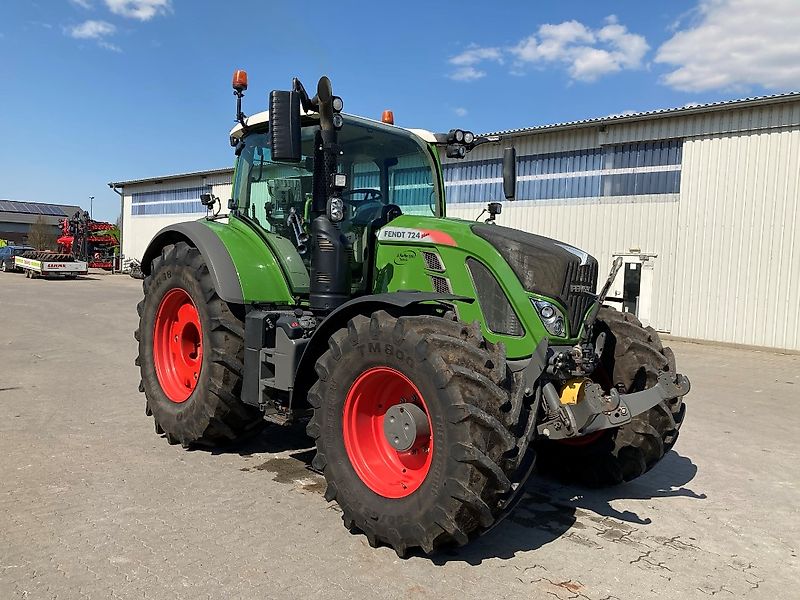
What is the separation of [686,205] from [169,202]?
26896mm

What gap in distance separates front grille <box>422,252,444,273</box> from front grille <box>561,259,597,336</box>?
77 cm

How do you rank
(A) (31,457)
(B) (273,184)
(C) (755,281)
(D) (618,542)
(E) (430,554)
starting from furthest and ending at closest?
(C) (755,281)
(B) (273,184)
(A) (31,457)
(D) (618,542)
(E) (430,554)

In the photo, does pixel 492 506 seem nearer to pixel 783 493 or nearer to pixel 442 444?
pixel 442 444

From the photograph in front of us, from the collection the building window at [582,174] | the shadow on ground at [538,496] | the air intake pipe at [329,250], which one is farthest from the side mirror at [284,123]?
the building window at [582,174]

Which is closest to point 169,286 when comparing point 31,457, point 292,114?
point 31,457

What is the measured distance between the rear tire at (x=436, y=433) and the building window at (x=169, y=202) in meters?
29.2

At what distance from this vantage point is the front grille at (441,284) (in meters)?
4.18

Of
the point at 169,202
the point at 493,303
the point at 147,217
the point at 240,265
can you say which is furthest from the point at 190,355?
the point at 147,217

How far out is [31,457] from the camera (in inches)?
193

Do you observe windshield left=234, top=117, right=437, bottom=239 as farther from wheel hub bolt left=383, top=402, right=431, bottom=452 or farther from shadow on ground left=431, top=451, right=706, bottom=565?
shadow on ground left=431, top=451, right=706, bottom=565

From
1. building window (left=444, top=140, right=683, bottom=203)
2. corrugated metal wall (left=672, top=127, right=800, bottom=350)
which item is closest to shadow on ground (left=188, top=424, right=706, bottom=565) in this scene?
corrugated metal wall (left=672, top=127, right=800, bottom=350)

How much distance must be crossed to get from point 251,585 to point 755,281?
45.9 ft

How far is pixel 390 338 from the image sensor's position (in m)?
3.55

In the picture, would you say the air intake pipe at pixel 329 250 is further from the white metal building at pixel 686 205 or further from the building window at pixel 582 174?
the building window at pixel 582 174
